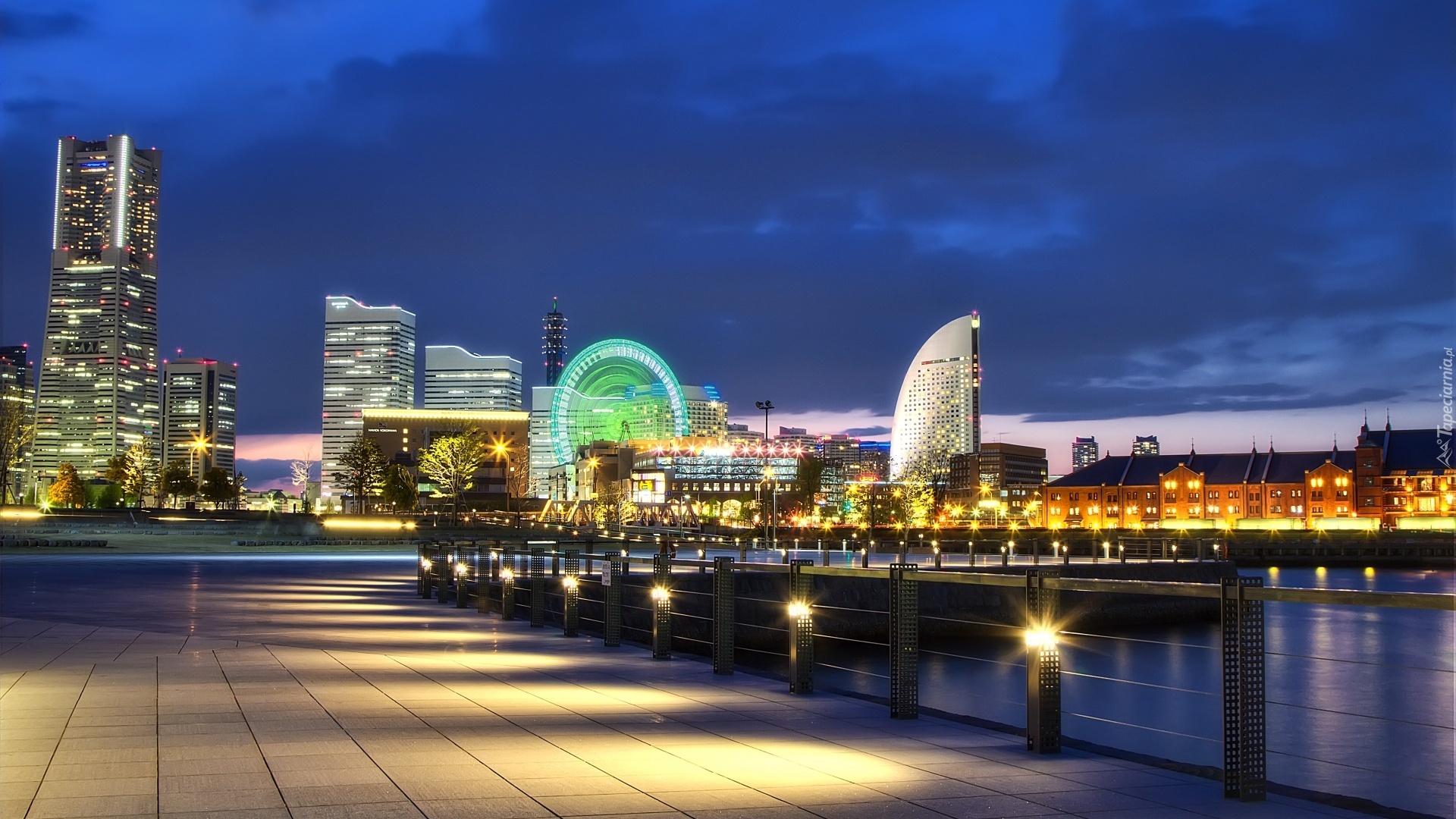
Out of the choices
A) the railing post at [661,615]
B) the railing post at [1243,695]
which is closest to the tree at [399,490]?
the railing post at [661,615]

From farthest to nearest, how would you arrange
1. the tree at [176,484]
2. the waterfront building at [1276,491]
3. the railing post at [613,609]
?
the tree at [176,484]
the waterfront building at [1276,491]
the railing post at [613,609]

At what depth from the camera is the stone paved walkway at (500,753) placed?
7602 millimetres

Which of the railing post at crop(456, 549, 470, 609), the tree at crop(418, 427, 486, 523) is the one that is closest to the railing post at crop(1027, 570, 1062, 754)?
the railing post at crop(456, 549, 470, 609)

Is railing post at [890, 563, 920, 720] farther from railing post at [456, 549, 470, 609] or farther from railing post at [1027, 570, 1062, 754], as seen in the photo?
railing post at [456, 549, 470, 609]

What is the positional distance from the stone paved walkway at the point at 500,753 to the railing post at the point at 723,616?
8.6 inches

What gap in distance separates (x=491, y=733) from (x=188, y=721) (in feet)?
8.55

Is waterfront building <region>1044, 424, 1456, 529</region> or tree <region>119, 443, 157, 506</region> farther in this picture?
tree <region>119, 443, 157, 506</region>

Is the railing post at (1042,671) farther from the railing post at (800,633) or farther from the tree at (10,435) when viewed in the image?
the tree at (10,435)

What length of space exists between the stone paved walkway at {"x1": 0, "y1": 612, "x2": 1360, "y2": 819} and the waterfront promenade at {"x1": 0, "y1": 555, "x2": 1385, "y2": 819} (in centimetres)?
3

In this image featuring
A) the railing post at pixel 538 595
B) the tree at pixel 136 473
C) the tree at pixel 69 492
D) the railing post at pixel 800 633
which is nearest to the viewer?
the railing post at pixel 800 633

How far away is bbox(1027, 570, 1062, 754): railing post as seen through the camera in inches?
383

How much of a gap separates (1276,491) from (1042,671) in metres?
188

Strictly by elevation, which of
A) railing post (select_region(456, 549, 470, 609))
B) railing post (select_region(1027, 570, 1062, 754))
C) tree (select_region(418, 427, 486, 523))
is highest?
tree (select_region(418, 427, 486, 523))

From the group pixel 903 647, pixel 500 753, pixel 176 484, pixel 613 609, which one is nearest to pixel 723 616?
pixel 903 647
